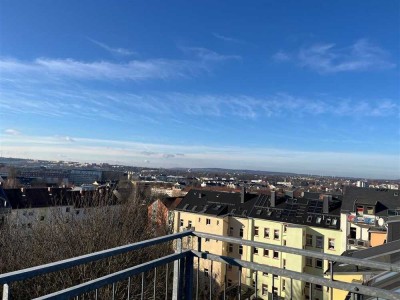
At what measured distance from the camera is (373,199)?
27828mm

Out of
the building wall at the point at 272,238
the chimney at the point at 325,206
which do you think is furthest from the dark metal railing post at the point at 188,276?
the chimney at the point at 325,206

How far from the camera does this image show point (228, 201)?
112 feet

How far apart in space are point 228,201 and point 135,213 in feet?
58.6

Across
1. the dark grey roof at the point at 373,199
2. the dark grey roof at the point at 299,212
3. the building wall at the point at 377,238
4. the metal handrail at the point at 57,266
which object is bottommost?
the building wall at the point at 377,238

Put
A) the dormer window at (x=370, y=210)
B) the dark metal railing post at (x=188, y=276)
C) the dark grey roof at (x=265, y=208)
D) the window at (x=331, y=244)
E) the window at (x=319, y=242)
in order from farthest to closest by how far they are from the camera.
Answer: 1. the dark grey roof at (x=265, y=208)
2. the window at (x=319, y=242)
3. the window at (x=331, y=244)
4. the dormer window at (x=370, y=210)
5. the dark metal railing post at (x=188, y=276)

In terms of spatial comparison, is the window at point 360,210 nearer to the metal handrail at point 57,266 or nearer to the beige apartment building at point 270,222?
the beige apartment building at point 270,222

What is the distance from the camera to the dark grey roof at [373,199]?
2725cm

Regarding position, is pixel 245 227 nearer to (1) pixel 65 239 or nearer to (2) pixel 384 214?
(2) pixel 384 214

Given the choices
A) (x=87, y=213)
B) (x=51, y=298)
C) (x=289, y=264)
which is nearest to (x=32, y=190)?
(x=87, y=213)

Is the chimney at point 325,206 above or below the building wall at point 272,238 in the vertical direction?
above

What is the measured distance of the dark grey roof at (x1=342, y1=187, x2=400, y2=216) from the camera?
27250mm

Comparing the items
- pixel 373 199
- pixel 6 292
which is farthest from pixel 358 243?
pixel 6 292

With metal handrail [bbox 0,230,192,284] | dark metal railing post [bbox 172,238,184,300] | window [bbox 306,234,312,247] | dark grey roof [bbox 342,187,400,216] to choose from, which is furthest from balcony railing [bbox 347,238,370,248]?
metal handrail [bbox 0,230,192,284]

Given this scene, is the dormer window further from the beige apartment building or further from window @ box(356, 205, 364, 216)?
the beige apartment building
